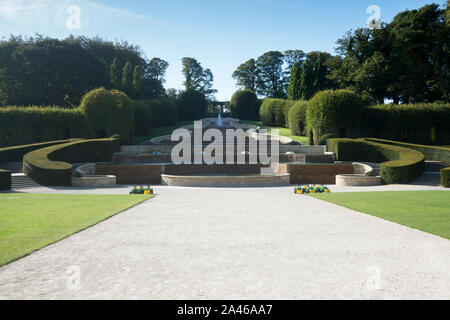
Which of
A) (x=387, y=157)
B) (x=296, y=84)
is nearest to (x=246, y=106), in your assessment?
(x=296, y=84)

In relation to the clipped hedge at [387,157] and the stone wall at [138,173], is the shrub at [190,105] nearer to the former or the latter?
the clipped hedge at [387,157]

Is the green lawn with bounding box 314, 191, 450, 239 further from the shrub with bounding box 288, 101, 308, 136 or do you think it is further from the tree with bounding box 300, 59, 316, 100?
the tree with bounding box 300, 59, 316, 100

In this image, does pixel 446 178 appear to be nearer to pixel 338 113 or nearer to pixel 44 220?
pixel 338 113

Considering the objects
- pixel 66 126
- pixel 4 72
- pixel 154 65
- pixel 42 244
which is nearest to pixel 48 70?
pixel 4 72

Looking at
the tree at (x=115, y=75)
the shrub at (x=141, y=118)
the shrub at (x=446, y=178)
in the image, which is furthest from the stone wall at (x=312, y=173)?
the tree at (x=115, y=75)

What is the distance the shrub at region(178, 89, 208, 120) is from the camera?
187ft

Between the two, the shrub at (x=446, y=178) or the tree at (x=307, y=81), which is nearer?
the shrub at (x=446, y=178)

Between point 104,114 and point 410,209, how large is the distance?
95.8 feet

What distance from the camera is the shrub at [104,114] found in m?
32.7

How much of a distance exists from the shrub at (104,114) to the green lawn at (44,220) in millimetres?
21987

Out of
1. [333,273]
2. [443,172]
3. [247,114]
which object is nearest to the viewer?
[333,273]

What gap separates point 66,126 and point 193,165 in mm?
16041
